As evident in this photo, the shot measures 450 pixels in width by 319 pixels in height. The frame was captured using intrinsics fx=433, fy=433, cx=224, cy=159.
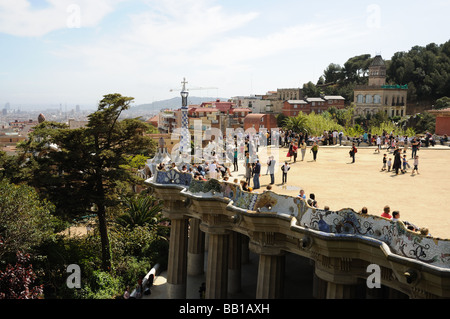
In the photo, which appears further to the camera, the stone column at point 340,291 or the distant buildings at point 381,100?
the distant buildings at point 381,100

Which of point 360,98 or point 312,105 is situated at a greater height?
point 360,98

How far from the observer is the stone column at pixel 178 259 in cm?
2275

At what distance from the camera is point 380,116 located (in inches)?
3649

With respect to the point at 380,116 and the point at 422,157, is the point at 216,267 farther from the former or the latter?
the point at 380,116

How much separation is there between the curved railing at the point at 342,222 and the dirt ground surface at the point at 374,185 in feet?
10.9

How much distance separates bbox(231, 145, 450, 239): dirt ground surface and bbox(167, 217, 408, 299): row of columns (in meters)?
3.70

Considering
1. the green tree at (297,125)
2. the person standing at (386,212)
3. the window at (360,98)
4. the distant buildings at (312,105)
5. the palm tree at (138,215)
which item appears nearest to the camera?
the person standing at (386,212)

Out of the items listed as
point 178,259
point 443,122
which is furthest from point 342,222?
point 443,122

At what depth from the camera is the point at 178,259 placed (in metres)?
22.9

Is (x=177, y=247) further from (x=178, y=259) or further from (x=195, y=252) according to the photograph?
(x=195, y=252)

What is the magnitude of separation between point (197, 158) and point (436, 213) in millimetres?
15541

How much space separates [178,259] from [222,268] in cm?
390

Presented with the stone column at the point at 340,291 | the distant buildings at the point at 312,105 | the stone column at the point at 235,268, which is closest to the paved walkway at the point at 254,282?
the stone column at the point at 235,268

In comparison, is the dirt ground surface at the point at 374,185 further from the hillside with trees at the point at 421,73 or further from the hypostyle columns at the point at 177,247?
the hillside with trees at the point at 421,73
